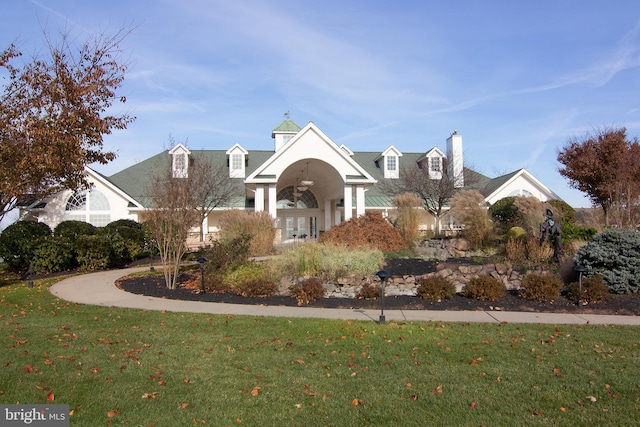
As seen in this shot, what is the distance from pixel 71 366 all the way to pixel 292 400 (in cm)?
273

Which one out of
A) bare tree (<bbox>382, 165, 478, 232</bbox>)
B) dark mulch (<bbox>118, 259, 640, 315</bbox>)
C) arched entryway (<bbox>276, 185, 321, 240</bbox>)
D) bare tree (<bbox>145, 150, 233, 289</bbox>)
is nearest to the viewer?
dark mulch (<bbox>118, 259, 640, 315</bbox>)

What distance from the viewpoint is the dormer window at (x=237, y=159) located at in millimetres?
30641

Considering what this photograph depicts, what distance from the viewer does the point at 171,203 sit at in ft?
40.6

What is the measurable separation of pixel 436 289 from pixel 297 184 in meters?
19.1

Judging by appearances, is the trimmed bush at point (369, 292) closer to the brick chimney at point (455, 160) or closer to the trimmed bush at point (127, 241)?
the trimmed bush at point (127, 241)

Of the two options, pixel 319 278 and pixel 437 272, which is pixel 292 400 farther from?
pixel 437 272

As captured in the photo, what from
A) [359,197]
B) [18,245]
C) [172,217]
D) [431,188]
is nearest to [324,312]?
[172,217]

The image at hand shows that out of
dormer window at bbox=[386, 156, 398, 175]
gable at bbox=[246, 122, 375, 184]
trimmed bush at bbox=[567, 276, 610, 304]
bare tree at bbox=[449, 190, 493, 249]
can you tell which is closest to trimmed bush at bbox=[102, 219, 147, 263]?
gable at bbox=[246, 122, 375, 184]

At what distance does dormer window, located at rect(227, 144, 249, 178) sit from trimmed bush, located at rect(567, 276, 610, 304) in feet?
77.3

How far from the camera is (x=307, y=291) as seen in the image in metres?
10.1

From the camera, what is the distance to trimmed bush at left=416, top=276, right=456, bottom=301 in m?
10.1

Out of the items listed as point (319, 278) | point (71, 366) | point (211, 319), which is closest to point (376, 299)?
point (319, 278)

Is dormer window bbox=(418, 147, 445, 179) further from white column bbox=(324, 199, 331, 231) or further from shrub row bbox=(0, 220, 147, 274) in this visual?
shrub row bbox=(0, 220, 147, 274)
